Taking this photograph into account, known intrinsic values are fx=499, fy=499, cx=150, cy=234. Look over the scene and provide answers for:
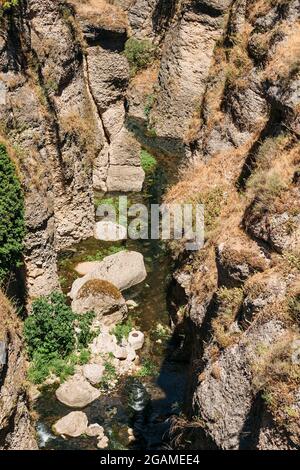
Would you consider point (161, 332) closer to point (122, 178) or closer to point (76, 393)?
point (76, 393)

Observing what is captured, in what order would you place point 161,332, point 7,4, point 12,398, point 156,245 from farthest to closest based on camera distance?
point 156,245
point 161,332
point 7,4
point 12,398

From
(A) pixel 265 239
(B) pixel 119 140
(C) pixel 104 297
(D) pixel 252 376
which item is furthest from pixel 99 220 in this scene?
(D) pixel 252 376

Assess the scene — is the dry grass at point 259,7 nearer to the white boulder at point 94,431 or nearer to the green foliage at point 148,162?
the green foliage at point 148,162

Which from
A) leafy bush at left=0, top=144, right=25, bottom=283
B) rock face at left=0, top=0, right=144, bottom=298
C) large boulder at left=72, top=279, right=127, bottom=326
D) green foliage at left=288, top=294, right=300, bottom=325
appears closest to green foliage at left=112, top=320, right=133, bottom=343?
large boulder at left=72, top=279, right=127, bottom=326

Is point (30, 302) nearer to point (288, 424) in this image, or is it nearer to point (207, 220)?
point (207, 220)

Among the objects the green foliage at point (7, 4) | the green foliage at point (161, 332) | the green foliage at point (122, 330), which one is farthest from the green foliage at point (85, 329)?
the green foliage at point (7, 4)

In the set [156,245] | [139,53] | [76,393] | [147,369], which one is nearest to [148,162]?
[156,245]
